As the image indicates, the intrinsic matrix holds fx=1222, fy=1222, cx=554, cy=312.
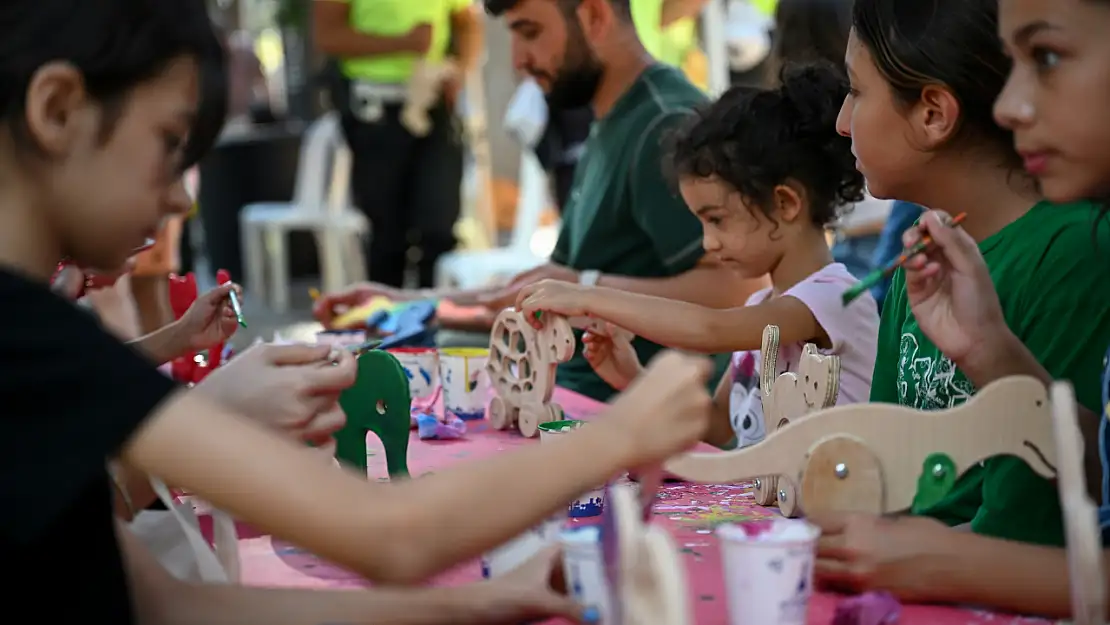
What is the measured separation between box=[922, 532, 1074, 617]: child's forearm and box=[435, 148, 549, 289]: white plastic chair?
9.72 ft

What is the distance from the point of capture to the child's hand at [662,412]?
762mm

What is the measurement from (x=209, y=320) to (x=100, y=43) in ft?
2.44

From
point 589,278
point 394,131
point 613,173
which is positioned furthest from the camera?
point 394,131

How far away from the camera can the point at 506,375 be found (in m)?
1.62

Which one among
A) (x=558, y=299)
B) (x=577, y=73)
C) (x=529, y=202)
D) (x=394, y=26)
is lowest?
(x=529, y=202)

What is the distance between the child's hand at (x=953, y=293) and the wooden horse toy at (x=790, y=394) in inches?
4.4

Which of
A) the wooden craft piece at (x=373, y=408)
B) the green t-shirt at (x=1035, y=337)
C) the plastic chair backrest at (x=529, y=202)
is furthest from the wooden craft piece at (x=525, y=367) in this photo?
the plastic chair backrest at (x=529, y=202)

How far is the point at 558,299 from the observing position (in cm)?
153


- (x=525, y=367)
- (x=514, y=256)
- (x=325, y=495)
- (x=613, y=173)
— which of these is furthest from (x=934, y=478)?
(x=514, y=256)

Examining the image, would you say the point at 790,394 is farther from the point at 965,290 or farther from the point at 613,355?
the point at 613,355

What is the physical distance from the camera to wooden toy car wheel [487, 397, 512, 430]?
5.31 feet

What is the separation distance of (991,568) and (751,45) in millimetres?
3276

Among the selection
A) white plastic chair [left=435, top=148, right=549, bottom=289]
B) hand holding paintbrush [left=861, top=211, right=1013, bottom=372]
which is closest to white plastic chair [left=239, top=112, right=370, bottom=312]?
white plastic chair [left=435, top=148, right=549, bottom=289]

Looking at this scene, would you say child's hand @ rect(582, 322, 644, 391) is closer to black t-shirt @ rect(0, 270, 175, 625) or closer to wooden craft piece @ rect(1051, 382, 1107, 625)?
wooden craft piece @ rect(1051, 382, 1107, 625)
